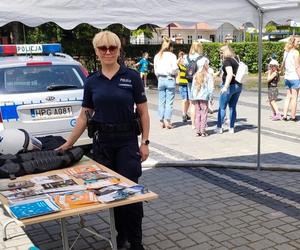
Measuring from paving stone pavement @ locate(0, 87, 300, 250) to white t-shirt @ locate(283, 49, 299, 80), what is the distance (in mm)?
2200

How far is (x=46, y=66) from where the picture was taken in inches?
256

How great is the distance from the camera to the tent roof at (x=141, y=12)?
4.73 meters

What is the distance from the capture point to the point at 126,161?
12.9 feet

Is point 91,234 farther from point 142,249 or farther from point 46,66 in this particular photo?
point 46,66

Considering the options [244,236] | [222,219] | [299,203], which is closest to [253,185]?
[299,203]

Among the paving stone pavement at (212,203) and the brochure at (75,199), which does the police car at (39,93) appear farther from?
the brochure at (75,199)

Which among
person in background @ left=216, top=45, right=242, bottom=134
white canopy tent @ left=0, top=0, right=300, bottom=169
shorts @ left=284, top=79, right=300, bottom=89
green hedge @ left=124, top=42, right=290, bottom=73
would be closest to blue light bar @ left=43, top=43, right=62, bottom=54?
white canopy tent @ left=0, top=0, right=300, bottom=169

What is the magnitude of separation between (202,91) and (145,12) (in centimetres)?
399

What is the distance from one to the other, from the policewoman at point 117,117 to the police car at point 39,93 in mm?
2050

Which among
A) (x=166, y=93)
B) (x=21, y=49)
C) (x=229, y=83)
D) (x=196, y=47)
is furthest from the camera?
(x=166, y=93)

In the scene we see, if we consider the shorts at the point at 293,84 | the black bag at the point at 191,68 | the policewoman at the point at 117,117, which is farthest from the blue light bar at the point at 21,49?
the shorts at the point at 293,84

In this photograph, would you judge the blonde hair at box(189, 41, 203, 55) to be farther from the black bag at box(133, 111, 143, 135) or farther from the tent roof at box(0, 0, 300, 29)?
the black bag at box(133, 111, 143, 135)

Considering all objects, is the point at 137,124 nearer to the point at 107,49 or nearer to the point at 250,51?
the point at 107,49

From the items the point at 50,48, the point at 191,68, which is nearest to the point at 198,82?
the point at 191,68
